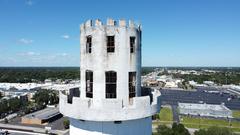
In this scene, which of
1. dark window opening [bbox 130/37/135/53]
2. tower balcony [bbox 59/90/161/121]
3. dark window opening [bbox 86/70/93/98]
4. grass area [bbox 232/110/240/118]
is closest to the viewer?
tower balcony [bbox 59/90/161/121]

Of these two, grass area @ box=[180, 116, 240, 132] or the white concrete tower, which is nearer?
the white concrete tower

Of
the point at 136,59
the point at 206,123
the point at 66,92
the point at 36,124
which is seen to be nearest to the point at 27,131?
the point at 36,124

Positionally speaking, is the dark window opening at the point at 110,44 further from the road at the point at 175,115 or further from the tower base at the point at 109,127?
the road at the point at 175,115

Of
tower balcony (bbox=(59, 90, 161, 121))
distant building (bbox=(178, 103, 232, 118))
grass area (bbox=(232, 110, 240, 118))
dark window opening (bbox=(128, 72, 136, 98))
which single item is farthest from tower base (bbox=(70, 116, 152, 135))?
grass area (bbox=(232, 110, 240, 118))

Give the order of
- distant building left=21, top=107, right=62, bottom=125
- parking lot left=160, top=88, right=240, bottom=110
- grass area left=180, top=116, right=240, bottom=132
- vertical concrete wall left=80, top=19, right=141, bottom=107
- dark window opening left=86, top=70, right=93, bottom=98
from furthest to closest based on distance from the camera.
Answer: parking lot left=160, top=88, right=240, bottom=110 → distant building left=21, top=107, right=62, bottom=125 → grass area left=180, top=116, right=240, bottom=132 → dark window opening left=86, top=70, right=93, bottom=98 → vertical concrete wall left=80, top=19, right=141, bottom=107

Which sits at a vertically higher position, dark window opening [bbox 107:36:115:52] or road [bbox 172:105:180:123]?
dark window opening [bbox 107:36:115:52]

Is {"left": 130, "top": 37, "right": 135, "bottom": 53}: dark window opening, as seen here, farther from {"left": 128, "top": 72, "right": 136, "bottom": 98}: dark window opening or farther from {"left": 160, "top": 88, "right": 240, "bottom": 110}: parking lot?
{"left": 160, "top": 88, "right": 240, "bottom": 110}: parking lot

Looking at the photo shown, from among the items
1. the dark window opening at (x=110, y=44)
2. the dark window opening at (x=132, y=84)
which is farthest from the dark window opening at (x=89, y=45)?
the dark window opening at (x=132, y=84)
